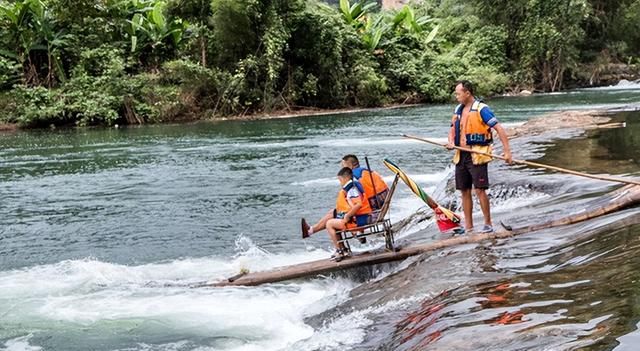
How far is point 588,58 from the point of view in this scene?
150 feet

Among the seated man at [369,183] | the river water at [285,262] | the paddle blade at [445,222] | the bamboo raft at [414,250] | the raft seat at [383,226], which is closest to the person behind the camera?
the river water at [285,262]

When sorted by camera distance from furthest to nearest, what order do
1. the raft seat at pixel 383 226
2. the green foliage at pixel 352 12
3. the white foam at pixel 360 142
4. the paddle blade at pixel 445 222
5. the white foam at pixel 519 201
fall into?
the green foliage at pixel 352 12
the white foam at pixel 360 142
the white foam at pixel 519 201
the paddle blade at pixel 445 222
the raft seat at pixel 383 226

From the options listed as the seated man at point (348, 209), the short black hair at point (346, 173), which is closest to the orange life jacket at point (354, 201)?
the seated man at point (348, 209)

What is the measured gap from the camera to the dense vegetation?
104 ft

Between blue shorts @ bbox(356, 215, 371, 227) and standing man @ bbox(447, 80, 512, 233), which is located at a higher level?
standing man @ bbox(447, 80, 512, 233)

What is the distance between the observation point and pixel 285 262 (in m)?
9.61

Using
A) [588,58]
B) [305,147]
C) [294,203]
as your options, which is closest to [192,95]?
[305,147]

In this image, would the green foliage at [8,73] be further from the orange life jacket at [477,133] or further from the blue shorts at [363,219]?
the orange life jacket at [477,133]

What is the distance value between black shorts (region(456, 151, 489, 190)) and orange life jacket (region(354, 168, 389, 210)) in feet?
2.85

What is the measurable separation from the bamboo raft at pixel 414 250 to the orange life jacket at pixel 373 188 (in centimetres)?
61

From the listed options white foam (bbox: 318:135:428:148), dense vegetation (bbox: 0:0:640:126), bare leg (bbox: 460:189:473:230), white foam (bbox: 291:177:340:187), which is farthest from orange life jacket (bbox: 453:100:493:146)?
dense vegetation (bbox: 0:0:640:126)

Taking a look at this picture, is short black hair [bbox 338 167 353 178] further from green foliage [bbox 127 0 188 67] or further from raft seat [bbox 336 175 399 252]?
green foliage [bbox 127 0 188 67]

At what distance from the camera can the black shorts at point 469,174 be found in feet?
24.7

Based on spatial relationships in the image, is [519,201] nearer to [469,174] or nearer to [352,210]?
[469,174]
